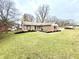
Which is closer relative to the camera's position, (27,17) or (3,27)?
(3,27)

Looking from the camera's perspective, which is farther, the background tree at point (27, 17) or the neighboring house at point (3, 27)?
the background tree at point (27, 17)

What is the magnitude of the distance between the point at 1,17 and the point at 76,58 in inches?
1063

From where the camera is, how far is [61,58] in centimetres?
1273

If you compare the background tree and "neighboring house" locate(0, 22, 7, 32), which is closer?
"neighboring house" locate(0, 22, 7, 32)

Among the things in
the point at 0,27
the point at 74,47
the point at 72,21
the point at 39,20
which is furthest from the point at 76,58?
the point at 72,21

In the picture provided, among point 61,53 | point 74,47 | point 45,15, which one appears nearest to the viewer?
point 61,53

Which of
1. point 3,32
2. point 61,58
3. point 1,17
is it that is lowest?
point 61,58

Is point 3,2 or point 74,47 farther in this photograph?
point 3,2

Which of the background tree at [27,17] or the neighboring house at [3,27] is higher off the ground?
the background tree at [27,17]

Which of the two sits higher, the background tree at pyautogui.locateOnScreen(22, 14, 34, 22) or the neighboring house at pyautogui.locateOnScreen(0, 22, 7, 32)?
the background tree at pyautogui.locateOnScreen(22, 14, 34, 22)

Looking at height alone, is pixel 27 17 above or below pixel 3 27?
above

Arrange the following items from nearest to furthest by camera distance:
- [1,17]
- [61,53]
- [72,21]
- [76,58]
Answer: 1. [76,58]
2. [61,53]
3. [1,17]
4. [72,21]

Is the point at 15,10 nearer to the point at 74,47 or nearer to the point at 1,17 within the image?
the point at 1,17

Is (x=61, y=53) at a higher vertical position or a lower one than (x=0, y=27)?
lower
